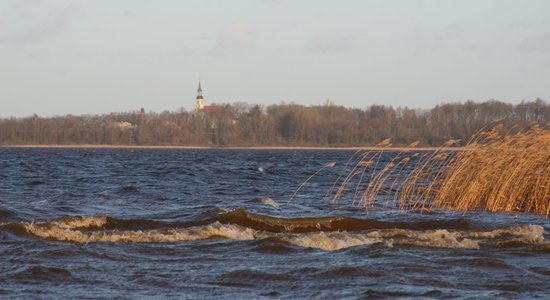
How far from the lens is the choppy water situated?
8.72 metres

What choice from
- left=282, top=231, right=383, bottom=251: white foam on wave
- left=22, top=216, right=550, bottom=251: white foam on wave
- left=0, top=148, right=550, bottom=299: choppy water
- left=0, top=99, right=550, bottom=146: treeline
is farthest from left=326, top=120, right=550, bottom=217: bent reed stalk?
left=0, top=99, right=550, bottom=146: treeline

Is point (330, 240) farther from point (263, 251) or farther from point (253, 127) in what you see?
point (253, 127)

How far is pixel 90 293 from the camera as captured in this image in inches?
332

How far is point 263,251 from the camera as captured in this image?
11.4 meters

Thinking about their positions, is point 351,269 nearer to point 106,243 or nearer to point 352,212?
point 106,243

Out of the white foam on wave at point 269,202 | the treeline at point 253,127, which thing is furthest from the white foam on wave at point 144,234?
the treeline at point 253,127

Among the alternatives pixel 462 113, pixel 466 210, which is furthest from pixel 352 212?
pixel 462 113

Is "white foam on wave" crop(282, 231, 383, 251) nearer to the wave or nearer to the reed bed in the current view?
the wave

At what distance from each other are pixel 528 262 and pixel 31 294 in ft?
19.9

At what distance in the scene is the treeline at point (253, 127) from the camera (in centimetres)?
15500

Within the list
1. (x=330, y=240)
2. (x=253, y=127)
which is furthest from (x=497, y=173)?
(x=253, y=127)

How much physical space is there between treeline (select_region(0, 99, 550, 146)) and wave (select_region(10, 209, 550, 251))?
13457cm

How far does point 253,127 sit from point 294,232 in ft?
515

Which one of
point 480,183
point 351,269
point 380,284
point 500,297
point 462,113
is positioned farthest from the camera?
point 462,113
